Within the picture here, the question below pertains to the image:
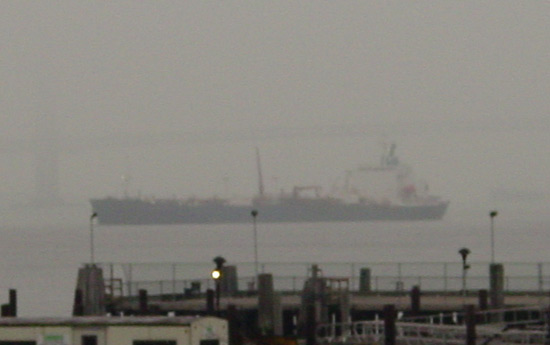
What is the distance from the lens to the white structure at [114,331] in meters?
31.6

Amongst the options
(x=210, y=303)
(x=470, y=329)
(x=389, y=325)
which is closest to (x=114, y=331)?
(x=389, y=325)

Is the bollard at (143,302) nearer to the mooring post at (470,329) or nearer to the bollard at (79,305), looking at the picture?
the bollard at (79,305)

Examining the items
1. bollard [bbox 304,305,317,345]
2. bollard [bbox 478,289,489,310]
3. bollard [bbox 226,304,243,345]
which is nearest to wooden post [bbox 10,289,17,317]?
bollard [bbox 226,304,243,345]

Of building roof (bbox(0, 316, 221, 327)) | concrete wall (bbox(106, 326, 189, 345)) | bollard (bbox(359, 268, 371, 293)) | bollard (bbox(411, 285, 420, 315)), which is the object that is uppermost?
bollard (bbox(359, 268, 371, 293))

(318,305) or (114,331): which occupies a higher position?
(318,305)

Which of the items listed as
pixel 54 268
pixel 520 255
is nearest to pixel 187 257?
pixel 54 268

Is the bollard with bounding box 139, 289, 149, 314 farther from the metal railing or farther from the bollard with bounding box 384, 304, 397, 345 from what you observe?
the bollard with bounding box 384, 304, 397, 345

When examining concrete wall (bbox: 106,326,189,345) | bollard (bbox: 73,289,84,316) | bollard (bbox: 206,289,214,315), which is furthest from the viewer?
bollard (bbox: 73,289,84,316)

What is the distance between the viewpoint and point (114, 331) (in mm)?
32125

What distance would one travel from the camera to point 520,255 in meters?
156

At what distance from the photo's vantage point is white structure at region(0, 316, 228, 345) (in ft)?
104

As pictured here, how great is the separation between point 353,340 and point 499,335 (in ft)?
10.7

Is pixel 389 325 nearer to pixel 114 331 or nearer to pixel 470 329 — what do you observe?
pixel 470 329

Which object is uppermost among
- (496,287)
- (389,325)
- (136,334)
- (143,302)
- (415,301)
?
(496,287)
